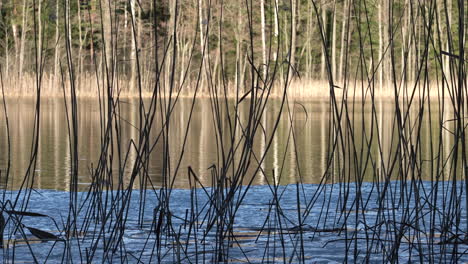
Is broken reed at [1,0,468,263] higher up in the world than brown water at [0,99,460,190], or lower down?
higher up

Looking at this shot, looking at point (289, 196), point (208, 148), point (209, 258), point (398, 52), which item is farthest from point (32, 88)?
point (398, 52)

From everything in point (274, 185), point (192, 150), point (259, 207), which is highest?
point (274, 185)

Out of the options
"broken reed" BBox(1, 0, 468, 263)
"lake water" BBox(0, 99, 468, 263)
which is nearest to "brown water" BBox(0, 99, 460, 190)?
"lake water" BBox(0, 99, 468, 263)

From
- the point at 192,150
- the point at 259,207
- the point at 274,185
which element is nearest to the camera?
the point at 274,185

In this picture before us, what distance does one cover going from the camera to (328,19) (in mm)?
28734

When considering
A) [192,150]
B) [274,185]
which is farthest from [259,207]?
[192,150]

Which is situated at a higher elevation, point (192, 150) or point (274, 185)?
point (274, 185)

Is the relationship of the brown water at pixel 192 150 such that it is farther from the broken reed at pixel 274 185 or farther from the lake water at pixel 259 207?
the broken reed at pixel 274 185

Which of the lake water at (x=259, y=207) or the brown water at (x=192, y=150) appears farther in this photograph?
the brown water at (x=192, y=150)

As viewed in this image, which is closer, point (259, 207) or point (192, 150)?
point (259, 207)

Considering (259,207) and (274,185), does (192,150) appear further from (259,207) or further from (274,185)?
(274,185)

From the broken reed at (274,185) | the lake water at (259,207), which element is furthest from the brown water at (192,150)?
the broken reed at (274,185)

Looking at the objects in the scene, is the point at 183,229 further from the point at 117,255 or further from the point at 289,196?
the point at 289,196

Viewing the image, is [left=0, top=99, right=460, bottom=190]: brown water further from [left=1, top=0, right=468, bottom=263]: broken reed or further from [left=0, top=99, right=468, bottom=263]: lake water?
[left=1, top=0, right=468, bottom=263]: broken reed
